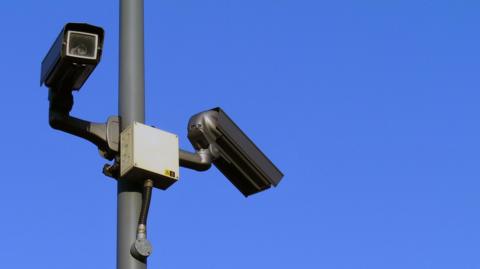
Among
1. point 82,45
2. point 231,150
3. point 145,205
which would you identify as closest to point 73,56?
point 82,45

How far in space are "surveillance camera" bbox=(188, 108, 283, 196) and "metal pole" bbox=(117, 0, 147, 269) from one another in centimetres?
46

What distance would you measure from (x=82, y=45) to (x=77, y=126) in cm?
40

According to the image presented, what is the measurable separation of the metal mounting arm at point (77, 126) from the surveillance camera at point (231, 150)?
0.58 meters

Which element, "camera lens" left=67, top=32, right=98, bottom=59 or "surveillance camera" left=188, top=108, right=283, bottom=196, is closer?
"camera lens" left=67, top=32, right=98, bottom=59

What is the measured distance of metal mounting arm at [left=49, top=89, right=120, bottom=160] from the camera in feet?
15.2

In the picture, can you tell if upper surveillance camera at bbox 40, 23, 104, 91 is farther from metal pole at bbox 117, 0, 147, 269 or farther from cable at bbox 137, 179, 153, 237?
cable at bbox 137, 179, 153, 237

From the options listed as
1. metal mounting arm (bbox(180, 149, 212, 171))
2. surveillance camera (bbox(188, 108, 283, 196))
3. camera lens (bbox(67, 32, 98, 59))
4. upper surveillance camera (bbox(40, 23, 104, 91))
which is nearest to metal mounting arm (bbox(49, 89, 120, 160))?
upper surveillance camera (bbox(40, 23, 104, 91))

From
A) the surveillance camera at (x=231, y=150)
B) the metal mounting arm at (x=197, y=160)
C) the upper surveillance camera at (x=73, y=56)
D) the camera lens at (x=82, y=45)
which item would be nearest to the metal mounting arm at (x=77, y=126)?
the upper surveillance camera at (x=73, y=56)

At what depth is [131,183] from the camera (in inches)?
180

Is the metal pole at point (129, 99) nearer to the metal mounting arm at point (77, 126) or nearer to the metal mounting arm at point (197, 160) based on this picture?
the metal mounting arm at point (77, 126)

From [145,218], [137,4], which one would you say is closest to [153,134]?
[145,218]

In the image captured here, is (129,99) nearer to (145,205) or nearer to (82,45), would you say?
(82,45)

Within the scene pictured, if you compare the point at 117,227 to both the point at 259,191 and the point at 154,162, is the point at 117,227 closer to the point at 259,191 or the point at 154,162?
the point at 154,162

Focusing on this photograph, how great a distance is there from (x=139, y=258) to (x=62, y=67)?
3.29ft
